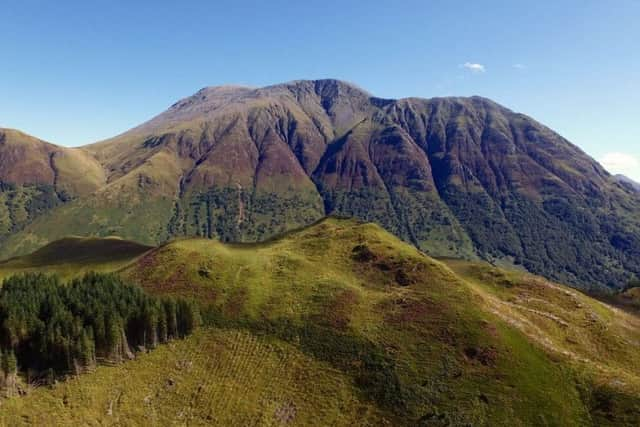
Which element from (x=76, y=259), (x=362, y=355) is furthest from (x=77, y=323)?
(x=76, y=259)

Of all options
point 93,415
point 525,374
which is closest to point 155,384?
point 93,415

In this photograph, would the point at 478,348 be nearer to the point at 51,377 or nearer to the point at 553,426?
the point at 553,426

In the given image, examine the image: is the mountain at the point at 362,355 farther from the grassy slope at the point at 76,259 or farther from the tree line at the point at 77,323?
the grassy slope at the point at 76,259

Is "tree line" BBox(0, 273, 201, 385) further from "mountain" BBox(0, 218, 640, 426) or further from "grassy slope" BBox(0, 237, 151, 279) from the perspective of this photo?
"grassy slope" BBox(0, 237, 151, 279)

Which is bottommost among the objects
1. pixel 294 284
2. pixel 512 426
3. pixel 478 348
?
pixel 512 426

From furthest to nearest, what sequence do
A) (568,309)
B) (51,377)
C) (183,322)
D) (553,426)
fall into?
1. (568,309)
2. (183,322)
3. (51,377)
4. (553,426)

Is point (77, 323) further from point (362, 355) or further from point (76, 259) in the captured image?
point (76, 259)
